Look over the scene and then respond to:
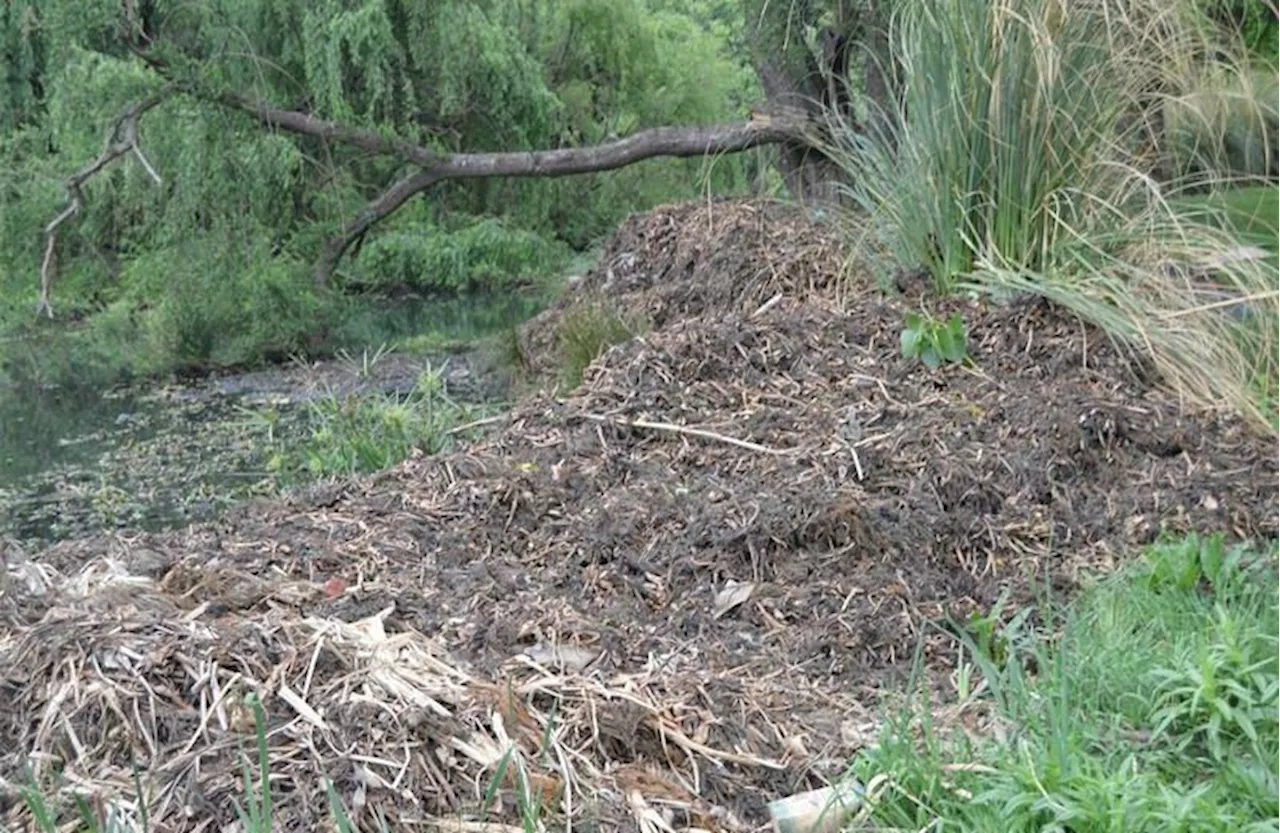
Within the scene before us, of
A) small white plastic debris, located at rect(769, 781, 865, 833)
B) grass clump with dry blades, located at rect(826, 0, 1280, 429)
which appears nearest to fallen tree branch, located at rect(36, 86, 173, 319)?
grass clump with dry blades, located at rect(826, 0, 1280, 429)

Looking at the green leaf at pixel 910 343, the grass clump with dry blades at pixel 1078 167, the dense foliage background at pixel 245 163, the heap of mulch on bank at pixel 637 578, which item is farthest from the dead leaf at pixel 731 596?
the dense foliage background at pixel 245 163

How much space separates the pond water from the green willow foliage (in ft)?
2.85

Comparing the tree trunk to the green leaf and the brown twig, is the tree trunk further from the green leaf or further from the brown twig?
the brown twig

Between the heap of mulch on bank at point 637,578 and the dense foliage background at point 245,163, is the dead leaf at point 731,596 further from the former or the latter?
the dense foliage background at point 245,163

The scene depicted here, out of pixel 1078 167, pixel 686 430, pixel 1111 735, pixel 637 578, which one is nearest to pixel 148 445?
pixel 686 430

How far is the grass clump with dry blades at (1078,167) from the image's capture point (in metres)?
5.01

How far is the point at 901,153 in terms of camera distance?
5699 mm

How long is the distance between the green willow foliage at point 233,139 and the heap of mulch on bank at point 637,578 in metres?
5.21

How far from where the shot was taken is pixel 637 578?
3674 mm

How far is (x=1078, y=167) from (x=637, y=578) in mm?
2628

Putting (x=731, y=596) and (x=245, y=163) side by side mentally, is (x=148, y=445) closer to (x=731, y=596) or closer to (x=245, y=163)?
(x=245, y=163)

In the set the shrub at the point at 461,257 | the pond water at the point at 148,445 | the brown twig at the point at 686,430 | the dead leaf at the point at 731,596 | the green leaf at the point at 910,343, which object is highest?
the dead leaf at the point at 731,596

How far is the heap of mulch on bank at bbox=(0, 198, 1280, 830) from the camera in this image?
251 cm

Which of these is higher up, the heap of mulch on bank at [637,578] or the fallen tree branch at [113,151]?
the heap of mulch on bank at [637,578]
